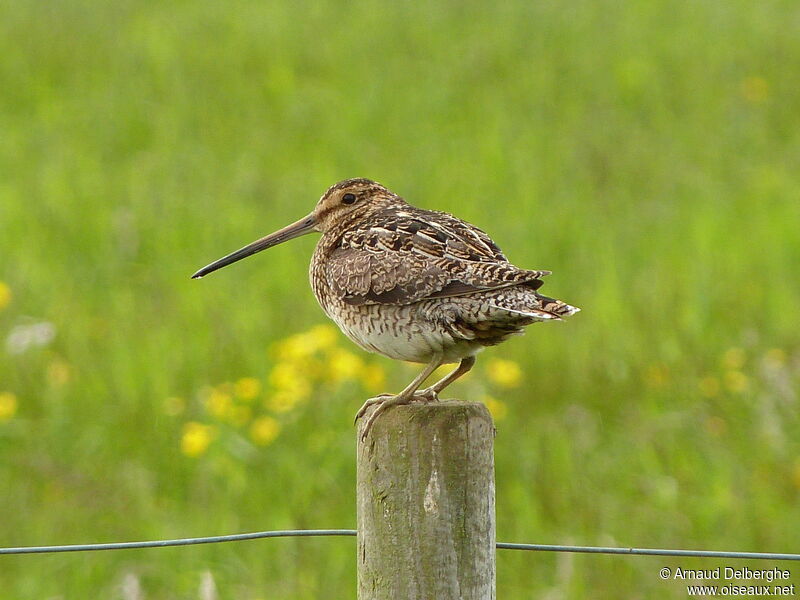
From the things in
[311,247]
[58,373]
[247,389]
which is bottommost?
[247,389]

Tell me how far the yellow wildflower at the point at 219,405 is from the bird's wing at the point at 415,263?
215cm

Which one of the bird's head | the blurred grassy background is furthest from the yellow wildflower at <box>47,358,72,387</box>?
the bird's head

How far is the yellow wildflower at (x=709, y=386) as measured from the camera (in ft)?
21.8

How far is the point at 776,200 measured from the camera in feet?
32.6

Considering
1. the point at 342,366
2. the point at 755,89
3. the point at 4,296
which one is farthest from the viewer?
the point at 755,89

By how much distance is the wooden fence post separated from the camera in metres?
2.96

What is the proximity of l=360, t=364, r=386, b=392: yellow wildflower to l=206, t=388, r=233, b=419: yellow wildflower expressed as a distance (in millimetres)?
654

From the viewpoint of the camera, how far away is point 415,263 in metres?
3.87

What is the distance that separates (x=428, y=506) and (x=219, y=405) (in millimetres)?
3419

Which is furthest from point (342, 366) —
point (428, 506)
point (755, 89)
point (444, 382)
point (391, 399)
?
point (755, 89)

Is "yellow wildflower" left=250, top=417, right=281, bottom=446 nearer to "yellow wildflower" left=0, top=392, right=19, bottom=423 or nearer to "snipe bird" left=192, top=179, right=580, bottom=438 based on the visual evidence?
"yellow wildflower" left=0, top=392, right=19, bottom=423

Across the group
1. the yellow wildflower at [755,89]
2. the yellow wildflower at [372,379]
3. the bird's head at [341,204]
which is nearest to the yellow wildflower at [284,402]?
the yellow wildflower at [372,379]

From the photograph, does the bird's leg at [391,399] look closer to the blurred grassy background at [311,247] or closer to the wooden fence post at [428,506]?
the wooden fence post at [428,506]

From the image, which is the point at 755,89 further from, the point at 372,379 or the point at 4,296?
the point at 4,296
